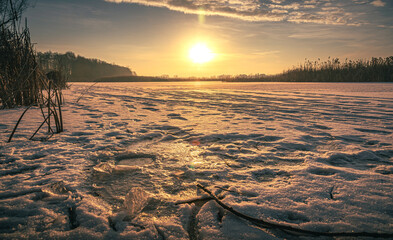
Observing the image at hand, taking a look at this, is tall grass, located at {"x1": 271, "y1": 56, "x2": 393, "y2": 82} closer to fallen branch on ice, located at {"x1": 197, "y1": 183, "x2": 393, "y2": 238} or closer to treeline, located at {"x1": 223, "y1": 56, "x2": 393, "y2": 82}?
treeline, located at {"x1": 223, "y1": 56, "x2": 393, "y2": 82}

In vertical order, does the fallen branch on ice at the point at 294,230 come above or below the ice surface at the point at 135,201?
below

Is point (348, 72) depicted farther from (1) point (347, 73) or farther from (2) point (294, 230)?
(2) point (294, 230)

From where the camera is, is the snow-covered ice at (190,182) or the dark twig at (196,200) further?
the dark twig at (196,200)

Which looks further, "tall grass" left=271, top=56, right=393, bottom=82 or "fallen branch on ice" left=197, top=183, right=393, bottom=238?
"tall grass" left=271, top=56, right=393, bottom=82

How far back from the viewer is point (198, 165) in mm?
1896

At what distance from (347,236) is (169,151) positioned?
5.47 ft

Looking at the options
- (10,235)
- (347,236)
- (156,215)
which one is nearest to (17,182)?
(10,235)

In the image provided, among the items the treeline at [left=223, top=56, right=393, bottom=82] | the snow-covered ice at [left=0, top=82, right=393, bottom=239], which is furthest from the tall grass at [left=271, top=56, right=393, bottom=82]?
the snow-covered ice at [left=0, top=82, right=393, bottom=239]

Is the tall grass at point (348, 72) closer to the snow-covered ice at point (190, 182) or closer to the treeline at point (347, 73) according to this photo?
the treeline at point (347, 73)

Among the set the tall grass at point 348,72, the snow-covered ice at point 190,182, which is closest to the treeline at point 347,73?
the tall grass at point 348,72

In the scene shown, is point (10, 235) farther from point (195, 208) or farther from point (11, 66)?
point (11, 66)

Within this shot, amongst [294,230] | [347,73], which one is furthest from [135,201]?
[347,73]

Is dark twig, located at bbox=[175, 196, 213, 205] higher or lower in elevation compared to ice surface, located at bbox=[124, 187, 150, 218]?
lower

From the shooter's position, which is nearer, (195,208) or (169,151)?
(195,208)
